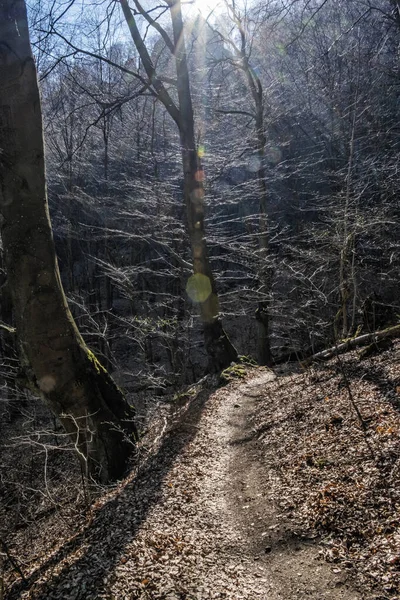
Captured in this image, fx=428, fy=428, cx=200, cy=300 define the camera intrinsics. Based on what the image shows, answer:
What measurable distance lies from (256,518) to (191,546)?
796 millimetres

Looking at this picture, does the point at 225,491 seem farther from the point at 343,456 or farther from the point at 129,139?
the point at 129,139

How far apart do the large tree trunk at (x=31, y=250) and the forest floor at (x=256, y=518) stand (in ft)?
4.46

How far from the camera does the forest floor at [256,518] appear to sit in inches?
140

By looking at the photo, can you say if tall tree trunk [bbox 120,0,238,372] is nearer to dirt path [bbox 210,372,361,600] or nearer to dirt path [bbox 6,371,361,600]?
dirt path [bbox 210,372,361,600]

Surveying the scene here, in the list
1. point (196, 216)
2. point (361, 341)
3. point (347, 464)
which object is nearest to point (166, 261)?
point (196, 216)

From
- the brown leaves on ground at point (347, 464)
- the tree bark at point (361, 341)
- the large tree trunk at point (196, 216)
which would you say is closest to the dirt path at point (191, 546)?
the brown leaves on ground at point (347, 464)

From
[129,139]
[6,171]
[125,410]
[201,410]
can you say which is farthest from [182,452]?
[129,139]

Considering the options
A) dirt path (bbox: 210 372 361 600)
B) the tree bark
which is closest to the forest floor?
dirt path (bbox: 210 372 361 600)

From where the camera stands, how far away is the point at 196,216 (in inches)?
442

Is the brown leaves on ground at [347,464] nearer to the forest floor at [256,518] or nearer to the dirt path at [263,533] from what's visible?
the forest floor at [256,518]

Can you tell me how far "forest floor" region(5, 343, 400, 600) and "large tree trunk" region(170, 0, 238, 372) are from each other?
455 centimetres

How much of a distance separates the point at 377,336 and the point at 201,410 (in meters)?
4.15

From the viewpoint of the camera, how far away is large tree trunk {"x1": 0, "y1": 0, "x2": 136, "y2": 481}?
5738 millimetres

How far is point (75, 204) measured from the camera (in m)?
17.9
